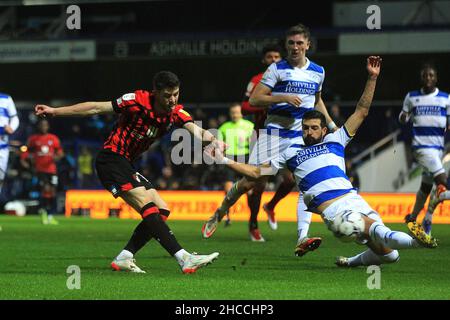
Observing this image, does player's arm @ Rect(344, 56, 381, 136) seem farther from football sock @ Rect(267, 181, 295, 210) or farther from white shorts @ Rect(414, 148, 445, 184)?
white shorts @ Rect(414, 148, 445, 184)

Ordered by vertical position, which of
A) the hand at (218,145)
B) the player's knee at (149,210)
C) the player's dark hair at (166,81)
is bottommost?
the player's knee at (149,210)

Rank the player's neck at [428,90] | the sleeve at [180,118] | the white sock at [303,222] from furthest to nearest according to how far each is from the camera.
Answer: the player's neck at [428,90] < the white sock at [303,222] < the sleeve at [180,118]

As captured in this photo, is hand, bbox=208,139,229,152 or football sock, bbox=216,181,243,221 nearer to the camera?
hand, bbox=208,139,229,152

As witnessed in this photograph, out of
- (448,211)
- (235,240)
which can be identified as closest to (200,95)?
(448,211)

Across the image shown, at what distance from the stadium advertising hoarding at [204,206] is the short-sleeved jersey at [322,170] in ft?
40.7

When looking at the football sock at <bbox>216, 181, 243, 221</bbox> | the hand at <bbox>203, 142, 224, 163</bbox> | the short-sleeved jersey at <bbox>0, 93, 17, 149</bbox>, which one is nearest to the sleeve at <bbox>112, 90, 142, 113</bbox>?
the hand at <bbox>203, 142, 224, 163</bbox>

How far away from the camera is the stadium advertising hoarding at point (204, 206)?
895 inches

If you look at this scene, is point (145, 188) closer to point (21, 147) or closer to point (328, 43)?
point (21, 147)

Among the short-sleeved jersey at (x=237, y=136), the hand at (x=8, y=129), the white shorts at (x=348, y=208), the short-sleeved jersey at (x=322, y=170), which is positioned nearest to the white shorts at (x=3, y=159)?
the hand at (x=8, y=129)

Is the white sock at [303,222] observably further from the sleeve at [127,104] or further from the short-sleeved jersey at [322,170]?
the sleeve at [127,104]

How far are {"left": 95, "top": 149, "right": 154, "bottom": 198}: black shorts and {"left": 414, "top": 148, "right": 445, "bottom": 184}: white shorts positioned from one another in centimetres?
710

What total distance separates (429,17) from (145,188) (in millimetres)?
19582

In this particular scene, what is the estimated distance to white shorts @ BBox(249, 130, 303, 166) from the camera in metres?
12.4

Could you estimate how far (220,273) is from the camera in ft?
32.3
